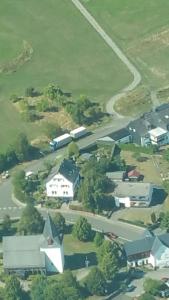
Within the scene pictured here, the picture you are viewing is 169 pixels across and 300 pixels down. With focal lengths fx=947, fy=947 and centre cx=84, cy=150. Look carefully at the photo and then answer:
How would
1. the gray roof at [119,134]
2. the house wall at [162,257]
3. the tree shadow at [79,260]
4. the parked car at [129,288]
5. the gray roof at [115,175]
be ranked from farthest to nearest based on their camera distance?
1. the gray roof at [119,134]
2. the gray roof at [115,175]
3. the tree shadow at [79,260]
4. the house wall at [162,257]
5. the parked car at [129,288]

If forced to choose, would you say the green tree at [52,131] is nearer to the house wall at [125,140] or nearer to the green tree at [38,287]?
the house wall at [125,140]

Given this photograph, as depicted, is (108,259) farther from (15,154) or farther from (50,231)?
(15,154)

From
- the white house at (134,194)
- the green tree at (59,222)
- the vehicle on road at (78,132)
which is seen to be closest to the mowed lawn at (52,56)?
the vehicle on road at (78,132)

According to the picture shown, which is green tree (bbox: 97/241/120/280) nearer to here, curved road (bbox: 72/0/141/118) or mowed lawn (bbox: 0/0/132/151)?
mowed lawn (bbox: 0/0/132/151)

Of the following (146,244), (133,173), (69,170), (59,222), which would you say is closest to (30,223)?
(59,222)

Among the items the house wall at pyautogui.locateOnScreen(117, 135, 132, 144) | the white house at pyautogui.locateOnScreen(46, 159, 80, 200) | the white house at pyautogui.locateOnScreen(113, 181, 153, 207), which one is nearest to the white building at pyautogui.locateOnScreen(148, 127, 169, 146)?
the house wall at pyautogui.locateOnScreen(117, 135, 132, 144)

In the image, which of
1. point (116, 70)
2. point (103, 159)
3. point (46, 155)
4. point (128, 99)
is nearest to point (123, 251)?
point (103, 159)

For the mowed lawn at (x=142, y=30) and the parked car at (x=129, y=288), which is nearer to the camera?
the parked car at (x=129, y=288)
